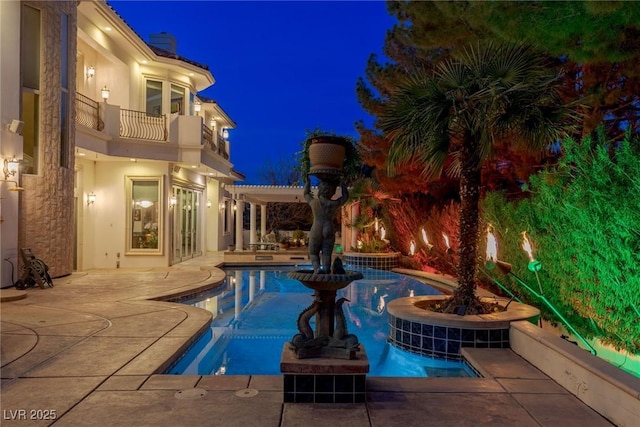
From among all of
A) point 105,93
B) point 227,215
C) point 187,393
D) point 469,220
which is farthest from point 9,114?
point 227,215

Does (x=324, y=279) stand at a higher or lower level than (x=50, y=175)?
lower

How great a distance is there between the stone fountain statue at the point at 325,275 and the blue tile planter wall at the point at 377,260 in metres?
12.7

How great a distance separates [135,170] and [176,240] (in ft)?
9.74

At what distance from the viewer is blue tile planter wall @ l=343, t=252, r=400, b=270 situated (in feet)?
55.6

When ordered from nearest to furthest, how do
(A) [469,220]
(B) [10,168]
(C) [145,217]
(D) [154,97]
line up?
(A) [469,220], (B) [10,168], (C) [145,217], (D) [154,97]

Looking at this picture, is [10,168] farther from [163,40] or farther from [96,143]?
[163,40]

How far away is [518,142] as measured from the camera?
6.72 meters

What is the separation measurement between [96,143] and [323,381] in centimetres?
1185

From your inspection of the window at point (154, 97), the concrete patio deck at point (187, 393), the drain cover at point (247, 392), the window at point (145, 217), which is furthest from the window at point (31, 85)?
the drain cover at point (247, 392)

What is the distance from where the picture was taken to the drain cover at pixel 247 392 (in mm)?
4152

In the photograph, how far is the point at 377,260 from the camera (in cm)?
1700

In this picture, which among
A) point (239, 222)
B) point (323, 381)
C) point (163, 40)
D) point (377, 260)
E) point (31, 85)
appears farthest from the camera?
point (239, 222)

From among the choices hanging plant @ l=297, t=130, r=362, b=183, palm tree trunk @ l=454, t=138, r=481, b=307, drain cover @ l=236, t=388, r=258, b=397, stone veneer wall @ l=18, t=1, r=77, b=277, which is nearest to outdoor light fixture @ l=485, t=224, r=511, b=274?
palm tree trunk @ l=454, t=138, r=481, b=307

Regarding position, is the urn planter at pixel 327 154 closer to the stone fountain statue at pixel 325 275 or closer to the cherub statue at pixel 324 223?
the stone fountain statue at pixel 325 275
